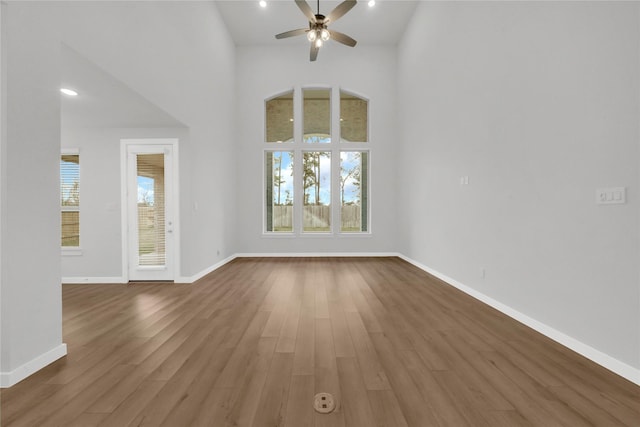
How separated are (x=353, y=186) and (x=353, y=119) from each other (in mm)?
1702

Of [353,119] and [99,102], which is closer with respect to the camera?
[99,102]

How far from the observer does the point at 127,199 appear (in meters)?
4.36

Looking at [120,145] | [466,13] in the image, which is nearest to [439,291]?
[466,13]

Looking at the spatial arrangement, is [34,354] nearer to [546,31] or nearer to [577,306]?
[577,306]

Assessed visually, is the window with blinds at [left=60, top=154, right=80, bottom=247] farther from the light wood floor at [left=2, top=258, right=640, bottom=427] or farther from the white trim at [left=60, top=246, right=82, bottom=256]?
the light wood floor at [left=2, top=258, right=640, bottom=427]

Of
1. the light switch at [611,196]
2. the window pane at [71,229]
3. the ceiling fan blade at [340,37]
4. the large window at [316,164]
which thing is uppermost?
the ceiling fan blade at [340,37]

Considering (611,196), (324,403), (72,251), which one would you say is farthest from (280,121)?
(324,403)

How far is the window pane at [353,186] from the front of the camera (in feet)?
22.9

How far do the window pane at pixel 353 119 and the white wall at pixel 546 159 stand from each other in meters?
2.68

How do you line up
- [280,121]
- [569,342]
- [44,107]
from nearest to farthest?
[44,107]
[569,342]
[280,121]

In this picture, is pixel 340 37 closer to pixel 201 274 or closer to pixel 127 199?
pixel 127 199

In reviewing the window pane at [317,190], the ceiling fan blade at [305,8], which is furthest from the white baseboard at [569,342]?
the ceiling fan blade at [305,8]

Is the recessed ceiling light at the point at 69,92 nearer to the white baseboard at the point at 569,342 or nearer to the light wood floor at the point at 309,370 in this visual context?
the light wood floor at the point at 309,370

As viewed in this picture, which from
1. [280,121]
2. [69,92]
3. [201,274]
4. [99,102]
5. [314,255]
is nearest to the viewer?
[69,92]
